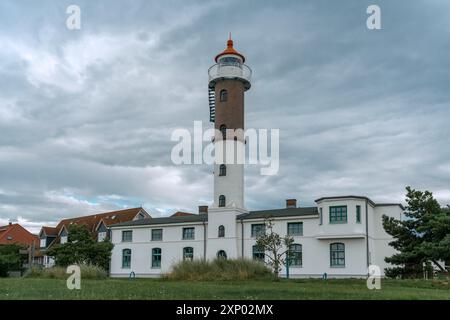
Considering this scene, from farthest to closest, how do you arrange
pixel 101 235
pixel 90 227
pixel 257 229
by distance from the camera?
pixel 90 227 → pixel 101 235 → pixel 257 229

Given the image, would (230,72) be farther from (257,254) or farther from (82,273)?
(82,273)

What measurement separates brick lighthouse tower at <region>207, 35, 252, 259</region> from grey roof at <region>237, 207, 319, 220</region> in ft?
2.84

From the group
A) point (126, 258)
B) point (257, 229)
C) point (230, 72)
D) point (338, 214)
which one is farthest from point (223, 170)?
point (126, 258)

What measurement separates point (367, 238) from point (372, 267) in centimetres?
203

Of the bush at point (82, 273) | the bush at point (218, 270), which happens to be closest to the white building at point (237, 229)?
the bush at point (82, 273)

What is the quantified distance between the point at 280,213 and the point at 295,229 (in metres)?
1.88

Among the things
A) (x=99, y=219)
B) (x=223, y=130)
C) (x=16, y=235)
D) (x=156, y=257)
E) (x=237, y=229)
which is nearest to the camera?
(x=237, y=229)

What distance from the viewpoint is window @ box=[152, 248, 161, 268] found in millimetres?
43156

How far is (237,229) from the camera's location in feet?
130

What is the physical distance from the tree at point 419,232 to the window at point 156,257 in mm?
20518

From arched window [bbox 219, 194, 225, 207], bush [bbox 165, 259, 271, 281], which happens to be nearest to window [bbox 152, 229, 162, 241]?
arched window [bbox 219, 194, 225, 207]

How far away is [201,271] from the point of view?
2412 centimetres

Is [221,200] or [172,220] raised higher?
[221,200]
